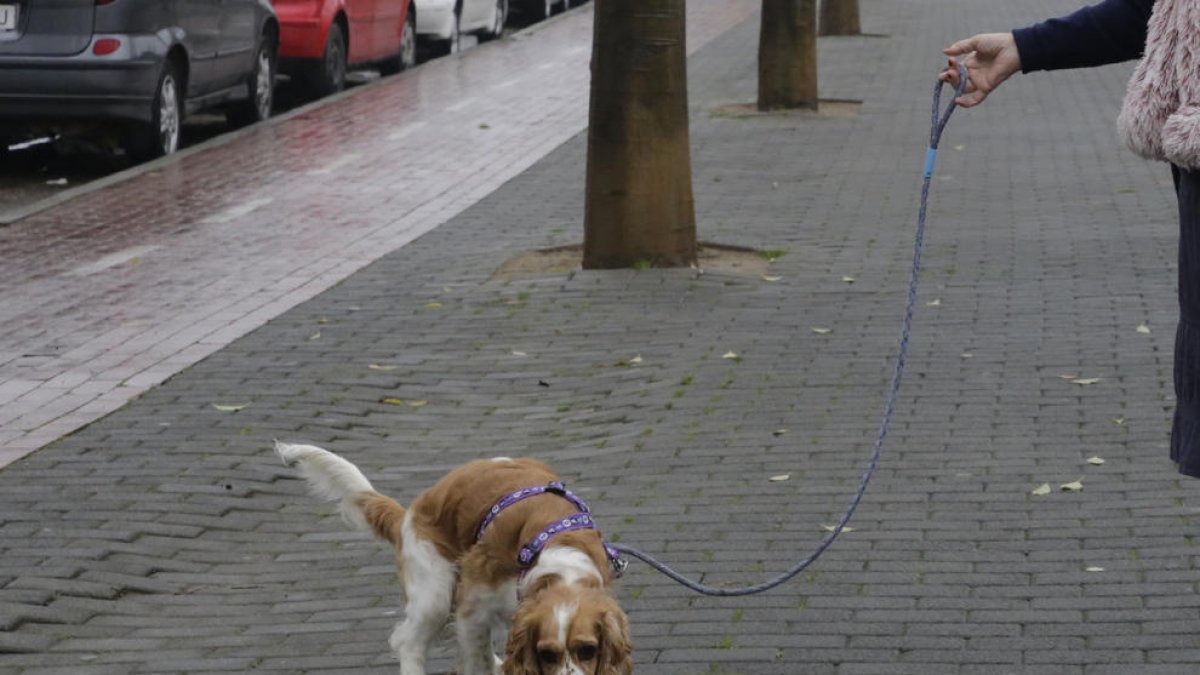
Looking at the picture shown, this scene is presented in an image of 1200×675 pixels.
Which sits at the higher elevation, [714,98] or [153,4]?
[153,4]

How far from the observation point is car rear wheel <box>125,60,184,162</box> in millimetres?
15930

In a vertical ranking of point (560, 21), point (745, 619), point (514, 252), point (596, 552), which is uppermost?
point (596, 552)

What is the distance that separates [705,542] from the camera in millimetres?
6422

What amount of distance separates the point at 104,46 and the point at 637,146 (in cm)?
547

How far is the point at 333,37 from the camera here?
21.2 m

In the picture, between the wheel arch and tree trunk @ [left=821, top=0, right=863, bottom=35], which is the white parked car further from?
the wheel arch

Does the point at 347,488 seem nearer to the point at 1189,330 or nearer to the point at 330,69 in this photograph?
the point at 1189,330

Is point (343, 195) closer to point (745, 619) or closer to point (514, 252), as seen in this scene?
point (514, 252)

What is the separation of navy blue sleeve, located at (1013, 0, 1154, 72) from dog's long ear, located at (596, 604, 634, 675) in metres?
1.50

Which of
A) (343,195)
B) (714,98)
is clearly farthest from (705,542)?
(714,98)

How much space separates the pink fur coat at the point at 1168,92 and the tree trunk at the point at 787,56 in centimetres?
1496

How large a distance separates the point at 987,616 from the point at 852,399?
272 centimetres

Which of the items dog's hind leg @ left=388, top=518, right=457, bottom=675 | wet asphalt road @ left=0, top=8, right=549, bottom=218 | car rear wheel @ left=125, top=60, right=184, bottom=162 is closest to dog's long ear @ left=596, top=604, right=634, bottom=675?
dog's hind leg @ left=388, top=518, right=457, bottom=675

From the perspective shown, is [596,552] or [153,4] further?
[153,4]
